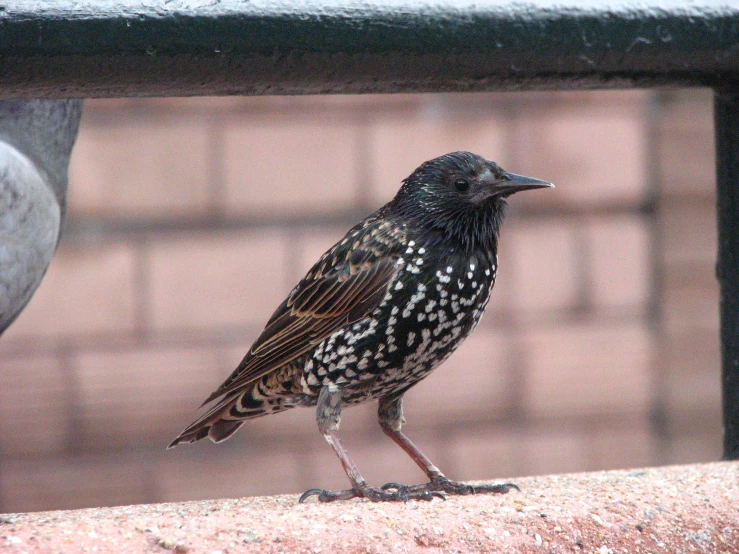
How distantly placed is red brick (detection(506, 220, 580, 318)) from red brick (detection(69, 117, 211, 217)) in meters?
1.59

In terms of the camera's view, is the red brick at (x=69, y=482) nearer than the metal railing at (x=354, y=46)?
No

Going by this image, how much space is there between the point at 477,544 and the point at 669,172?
175 inches

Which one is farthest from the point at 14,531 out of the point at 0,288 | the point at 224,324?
the point at 224,324

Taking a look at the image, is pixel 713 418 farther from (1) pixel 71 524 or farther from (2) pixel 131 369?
(1) pixel 71 524

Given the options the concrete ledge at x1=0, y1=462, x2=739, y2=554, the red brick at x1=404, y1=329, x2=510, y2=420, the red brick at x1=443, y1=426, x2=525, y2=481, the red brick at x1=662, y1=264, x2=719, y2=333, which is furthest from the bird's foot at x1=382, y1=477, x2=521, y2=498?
the red brick at x1=662, y1=264, x2=719, y2=333

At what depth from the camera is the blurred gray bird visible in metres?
1.72

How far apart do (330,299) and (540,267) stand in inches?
134

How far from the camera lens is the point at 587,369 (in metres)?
5.41

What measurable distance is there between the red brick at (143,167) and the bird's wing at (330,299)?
9.78 ft

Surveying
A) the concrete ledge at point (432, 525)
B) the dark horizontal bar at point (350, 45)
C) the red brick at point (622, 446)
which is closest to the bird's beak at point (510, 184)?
the dark horizontal bar at point (350, 45)

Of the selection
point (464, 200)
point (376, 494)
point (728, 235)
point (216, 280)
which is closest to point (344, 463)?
point (376, 494)

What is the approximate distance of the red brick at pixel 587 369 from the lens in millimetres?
5367

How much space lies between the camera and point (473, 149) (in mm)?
5281

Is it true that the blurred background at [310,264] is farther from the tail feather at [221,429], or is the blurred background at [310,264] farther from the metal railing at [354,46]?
the metal railing at [354,46]
